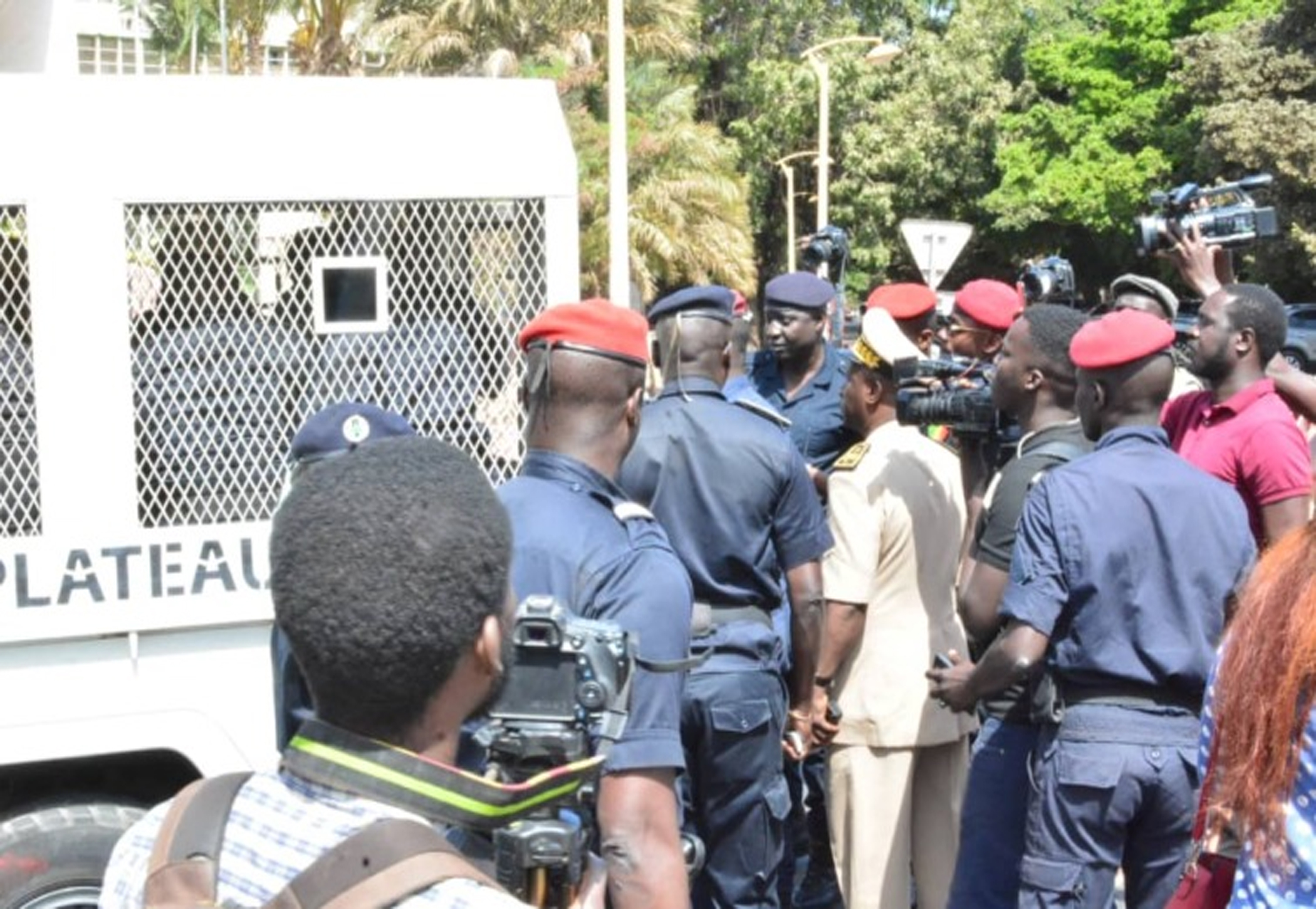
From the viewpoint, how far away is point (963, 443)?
4.84m

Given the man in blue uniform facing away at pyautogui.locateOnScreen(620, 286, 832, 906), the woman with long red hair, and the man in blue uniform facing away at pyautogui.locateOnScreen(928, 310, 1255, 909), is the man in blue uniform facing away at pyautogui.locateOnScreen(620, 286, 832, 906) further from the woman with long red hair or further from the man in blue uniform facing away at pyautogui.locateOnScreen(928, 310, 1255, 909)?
the woman with long red hair

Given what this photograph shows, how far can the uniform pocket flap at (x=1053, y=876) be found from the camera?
3578 mm

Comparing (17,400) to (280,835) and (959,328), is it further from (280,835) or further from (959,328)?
(959,328)

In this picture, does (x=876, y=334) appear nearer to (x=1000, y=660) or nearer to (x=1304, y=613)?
(x=1000, y=660)

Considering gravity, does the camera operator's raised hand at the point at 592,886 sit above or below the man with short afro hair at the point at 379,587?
below

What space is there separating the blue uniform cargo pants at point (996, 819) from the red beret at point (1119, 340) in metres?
0.91

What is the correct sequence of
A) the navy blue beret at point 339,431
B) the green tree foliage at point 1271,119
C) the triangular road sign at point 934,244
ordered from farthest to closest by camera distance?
1. the green tree foliage at point 1271,119
2. the triangular road sign at point 934,244
3. the navy blue beret at point 339,431

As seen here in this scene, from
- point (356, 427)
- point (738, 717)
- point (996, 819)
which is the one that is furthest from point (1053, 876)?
point (356, 427)

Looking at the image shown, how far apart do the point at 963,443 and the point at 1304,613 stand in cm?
265

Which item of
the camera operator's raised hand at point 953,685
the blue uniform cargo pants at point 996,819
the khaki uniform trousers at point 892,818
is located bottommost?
the khaki uniform trousers at point 892,818

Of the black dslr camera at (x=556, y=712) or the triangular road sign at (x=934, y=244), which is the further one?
the triangular road sign at (x=934, y=244)

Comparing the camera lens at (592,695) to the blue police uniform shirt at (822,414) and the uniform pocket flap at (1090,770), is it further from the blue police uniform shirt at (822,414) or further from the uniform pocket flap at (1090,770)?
the blue police uniform shirt at (822,414)

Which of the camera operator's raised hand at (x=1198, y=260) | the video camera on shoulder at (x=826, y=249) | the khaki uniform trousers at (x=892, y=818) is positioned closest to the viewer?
the khaki uniform trousers at (x=892, y=818)

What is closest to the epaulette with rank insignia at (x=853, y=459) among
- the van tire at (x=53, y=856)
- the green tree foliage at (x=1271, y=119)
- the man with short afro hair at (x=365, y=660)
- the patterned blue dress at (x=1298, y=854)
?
the van tire at (x=53, y=856)
